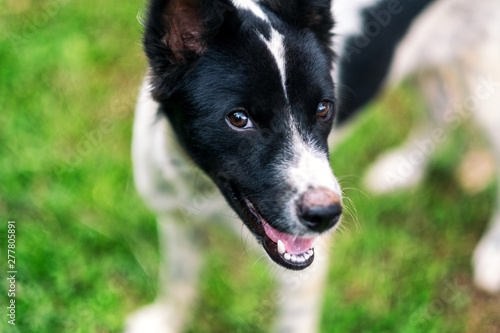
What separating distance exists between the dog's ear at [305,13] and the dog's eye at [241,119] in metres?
0.49

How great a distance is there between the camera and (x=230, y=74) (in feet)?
7.73

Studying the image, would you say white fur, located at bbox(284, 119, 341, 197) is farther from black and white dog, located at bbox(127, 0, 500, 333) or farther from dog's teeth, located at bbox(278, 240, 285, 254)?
dog's teeth, located at bbox(278, 240, 285, 254)

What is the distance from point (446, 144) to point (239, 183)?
2.65m

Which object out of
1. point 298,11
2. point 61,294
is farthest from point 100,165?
point 298,11

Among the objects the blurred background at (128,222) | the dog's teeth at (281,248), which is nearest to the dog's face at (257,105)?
the dog's teeth at (281,248)

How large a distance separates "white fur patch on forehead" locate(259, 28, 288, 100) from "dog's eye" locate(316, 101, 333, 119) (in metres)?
0.21

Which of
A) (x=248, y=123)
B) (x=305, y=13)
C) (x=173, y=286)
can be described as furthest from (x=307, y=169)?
(x=173, y=286)

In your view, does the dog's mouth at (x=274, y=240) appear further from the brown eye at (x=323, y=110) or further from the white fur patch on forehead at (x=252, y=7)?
the white fur patch on forehead at (x=252, y=7)

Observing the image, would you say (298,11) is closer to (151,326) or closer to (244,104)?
(244,104)

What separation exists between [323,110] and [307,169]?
349 millimetres

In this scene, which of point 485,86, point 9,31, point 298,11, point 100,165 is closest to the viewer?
point 298,11

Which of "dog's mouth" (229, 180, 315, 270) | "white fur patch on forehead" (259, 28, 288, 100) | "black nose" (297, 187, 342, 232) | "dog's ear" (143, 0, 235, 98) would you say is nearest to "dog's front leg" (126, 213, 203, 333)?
"dog's mouth" (229, 180, 315, 270)

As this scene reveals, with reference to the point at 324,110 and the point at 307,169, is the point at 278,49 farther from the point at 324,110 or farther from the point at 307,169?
the point at 307,169

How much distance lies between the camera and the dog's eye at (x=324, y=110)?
2467 millimetres
